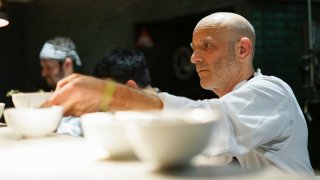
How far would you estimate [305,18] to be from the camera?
208 inches

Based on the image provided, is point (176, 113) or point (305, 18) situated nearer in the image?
point (176, 113)

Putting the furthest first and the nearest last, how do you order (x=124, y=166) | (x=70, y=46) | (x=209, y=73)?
(x=70, y=46) → (x=209, y=73) → (x=124, y=166)

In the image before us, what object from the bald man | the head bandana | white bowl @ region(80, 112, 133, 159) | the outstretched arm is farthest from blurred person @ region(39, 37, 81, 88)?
white bowl @ region(80, 112, 133, 159)

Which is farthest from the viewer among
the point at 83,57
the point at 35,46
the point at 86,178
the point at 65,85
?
the point at 35,46

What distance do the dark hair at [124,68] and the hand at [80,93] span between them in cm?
185

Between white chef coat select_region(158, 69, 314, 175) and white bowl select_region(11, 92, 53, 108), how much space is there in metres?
0.64

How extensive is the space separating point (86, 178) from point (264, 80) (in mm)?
1087

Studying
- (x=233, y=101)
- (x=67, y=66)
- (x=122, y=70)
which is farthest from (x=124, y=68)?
(x=233, y=101)

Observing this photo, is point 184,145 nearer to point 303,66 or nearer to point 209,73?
point 209,73

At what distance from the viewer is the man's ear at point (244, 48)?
2.24 m

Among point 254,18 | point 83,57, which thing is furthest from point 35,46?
point 254,18

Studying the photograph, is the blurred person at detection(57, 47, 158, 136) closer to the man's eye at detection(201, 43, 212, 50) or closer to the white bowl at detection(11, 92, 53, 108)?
the man's eye at detection(201, 43, 212, 50)

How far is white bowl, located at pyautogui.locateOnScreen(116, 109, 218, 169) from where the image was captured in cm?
91

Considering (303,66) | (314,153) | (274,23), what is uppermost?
(274,23)
